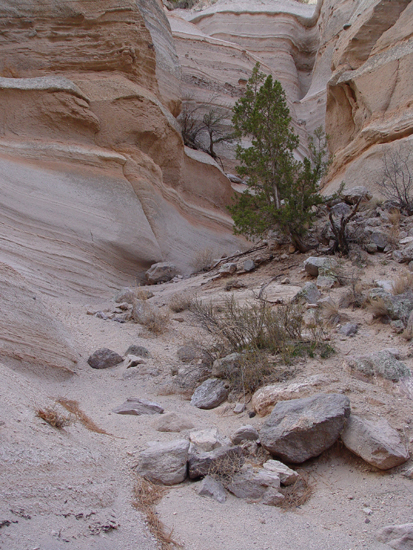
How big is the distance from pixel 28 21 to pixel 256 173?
7234 mm

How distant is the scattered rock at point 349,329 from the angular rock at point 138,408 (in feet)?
7.05

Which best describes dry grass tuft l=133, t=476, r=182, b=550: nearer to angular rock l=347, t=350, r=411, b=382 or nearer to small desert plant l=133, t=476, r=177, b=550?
small desert plant l=133, t=476, r=177, b=550

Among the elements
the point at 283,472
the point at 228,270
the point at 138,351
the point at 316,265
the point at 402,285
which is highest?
the point at 402,285

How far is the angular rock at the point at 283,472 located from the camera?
2.66 m

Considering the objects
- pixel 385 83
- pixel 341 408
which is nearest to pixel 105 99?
pixel 385 83

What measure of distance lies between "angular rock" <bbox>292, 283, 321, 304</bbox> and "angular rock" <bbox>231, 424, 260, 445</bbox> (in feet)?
9.65

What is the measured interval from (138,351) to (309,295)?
2.29 metres

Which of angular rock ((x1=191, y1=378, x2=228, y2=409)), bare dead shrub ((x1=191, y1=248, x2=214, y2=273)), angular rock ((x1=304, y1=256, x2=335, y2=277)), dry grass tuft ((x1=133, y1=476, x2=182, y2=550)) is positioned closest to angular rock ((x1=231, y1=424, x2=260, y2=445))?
dry grass tuft ((x1=133, y1=476, x2=182, y2=550))

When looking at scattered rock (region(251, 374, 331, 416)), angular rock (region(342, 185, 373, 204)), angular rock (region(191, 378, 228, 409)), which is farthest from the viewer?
angular rock (region(342, 185, 373, 204))

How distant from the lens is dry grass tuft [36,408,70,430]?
9.15ft

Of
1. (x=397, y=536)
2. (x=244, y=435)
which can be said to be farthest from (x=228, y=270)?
(x=397, y=536)

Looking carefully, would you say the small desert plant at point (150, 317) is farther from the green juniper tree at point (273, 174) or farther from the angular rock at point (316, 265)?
the green juniper tree at point (273, 174)

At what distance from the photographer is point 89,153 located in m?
10.2

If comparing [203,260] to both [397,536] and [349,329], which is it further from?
[397,536]
